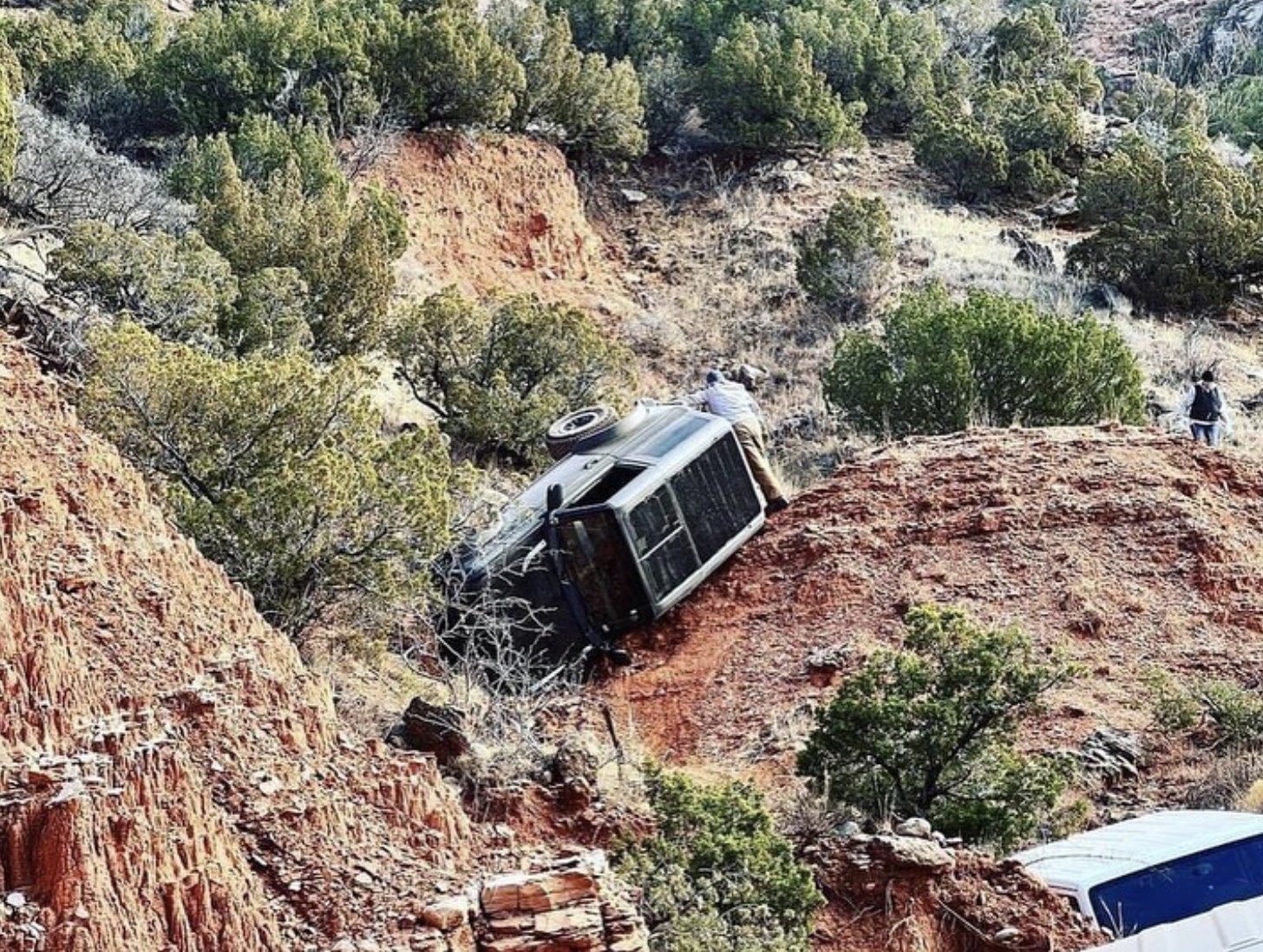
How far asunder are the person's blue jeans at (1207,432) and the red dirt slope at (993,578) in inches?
90.7

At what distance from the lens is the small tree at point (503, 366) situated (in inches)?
650

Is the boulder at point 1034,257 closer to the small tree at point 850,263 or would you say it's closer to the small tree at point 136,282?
the small tree at point 850,263

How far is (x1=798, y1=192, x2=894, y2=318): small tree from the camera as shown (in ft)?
77.2

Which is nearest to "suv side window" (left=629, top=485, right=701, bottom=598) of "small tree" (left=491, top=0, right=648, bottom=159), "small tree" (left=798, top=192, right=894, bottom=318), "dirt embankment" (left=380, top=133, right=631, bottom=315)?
"small tree" (left=798, top=192, right=894, bottom=318)

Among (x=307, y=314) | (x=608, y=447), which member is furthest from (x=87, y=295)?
(x=608, y=447)

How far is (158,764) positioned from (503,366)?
41.5 feet

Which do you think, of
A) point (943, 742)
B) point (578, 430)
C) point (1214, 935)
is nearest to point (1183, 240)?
point (578, 430)

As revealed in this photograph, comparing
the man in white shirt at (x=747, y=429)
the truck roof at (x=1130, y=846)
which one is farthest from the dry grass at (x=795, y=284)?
the truck roof at (x=1130, y=846)

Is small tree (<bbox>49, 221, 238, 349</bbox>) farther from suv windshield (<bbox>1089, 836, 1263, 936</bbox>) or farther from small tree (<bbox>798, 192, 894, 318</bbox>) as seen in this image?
small tree (<bbox>798, 192, 894, 318</bbox>)

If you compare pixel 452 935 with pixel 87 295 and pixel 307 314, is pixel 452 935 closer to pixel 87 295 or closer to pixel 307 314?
pixel 87 295

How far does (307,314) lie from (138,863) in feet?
40.8

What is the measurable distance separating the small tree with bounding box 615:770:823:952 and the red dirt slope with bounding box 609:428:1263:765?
292 cm

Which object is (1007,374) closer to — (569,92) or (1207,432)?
(1207,432)

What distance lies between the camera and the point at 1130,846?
23.8 ft
